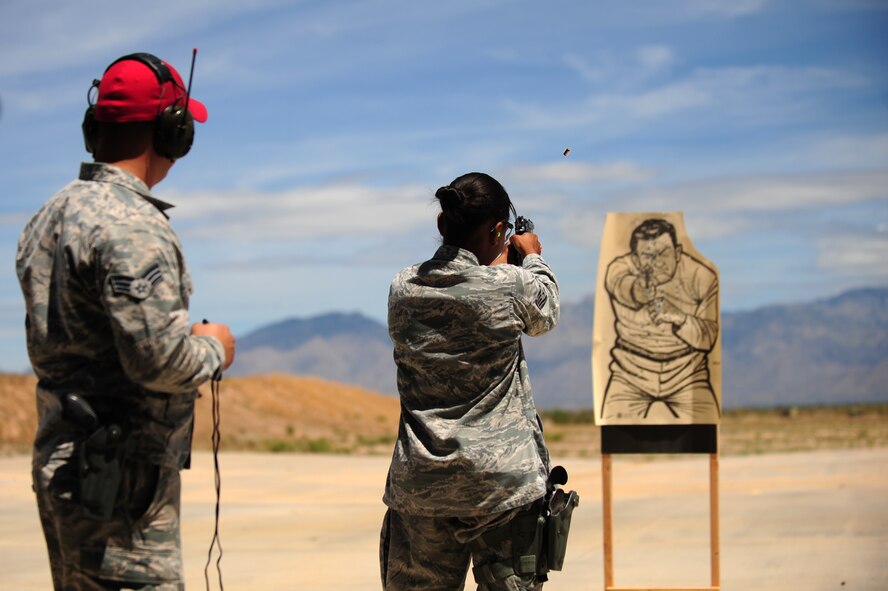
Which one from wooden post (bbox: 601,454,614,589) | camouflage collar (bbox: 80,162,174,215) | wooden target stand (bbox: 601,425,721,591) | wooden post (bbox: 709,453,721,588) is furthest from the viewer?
wooden target stand (bbox: 601,425,721,591)

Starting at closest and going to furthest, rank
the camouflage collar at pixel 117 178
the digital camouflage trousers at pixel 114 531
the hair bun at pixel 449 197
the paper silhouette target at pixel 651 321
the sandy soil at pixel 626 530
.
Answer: the digital camouflage trousers at pixel 114 531
the camouflage collar at pixel 117 178
the hair bun at pixel 449 197
the paper silhouette target at pixel 651 321
the sandy soil at pixel 626 530

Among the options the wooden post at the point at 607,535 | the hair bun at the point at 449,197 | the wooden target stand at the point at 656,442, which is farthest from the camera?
the wooden target stand at the point at 656,442

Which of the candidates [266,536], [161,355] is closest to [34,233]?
[161,355]

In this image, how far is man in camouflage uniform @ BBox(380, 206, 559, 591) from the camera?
386 centimetres

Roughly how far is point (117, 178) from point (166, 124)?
213 mm

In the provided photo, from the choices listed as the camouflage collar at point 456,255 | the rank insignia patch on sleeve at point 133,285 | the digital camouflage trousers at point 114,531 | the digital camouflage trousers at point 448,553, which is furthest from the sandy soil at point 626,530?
the rank insignia patch on sleeve at point 133,285

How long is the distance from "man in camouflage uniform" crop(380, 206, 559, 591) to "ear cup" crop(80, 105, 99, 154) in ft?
3.82

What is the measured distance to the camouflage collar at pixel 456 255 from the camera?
402 cm

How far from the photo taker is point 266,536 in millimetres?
10797

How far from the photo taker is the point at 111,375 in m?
3.08

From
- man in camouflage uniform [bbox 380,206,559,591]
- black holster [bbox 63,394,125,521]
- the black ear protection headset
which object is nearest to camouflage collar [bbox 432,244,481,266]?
man in camouflage uniform [bbox 380,206,559,591]

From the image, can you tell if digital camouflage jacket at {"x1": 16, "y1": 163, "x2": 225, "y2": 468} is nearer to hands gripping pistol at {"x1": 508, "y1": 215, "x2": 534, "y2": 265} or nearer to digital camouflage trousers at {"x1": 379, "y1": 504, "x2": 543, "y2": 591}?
digital camouflage trousers at {"x1": 379, "y1": 504, "x2": 543, "y2": 591}

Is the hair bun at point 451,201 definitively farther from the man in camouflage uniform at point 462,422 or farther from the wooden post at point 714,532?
Result: the wooden post at point 714,532

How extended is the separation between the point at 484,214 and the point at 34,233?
155 cm
